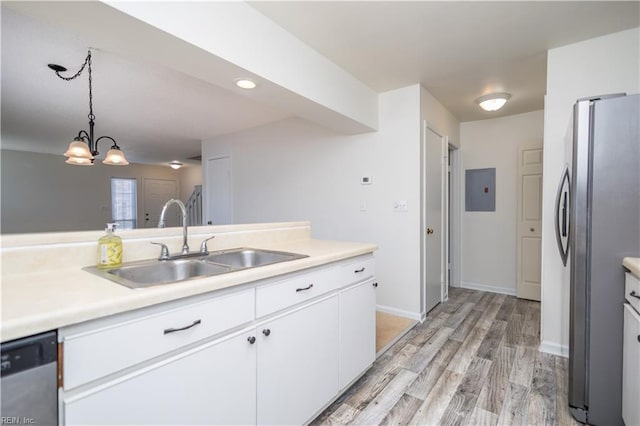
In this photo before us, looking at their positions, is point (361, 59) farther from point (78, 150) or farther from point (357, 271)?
point (78, 150)

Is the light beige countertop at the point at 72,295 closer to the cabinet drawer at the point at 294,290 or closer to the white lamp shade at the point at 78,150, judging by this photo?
the cabinet drawer at the point at 294,290

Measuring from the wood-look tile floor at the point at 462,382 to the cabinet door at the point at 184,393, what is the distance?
701 mm

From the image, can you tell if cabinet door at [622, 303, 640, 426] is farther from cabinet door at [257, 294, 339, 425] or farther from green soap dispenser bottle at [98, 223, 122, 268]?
green soap dispenser bottle at [98, 223, 122, 268]

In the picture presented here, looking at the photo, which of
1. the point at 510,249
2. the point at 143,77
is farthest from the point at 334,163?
the point at 510,249

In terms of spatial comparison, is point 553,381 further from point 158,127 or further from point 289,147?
point 158,127

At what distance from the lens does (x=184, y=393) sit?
104 cm

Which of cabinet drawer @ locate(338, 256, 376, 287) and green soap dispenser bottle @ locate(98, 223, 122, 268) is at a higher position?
green soap dispenser bottle @ locate(98, 223, 122, 268)

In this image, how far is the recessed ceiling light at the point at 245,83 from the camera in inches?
76.5

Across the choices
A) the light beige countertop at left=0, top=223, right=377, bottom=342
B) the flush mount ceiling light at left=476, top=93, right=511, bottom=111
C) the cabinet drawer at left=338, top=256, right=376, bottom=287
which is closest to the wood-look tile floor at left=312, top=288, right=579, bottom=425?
the cabinet drawer at left=338, top=256, right=376, bottom=287

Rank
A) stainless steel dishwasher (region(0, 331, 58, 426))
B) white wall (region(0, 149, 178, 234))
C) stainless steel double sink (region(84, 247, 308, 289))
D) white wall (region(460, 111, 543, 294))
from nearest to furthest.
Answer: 1. stainless steel dishwasher (region(0, 331, 58, 426))
2. stainless steel double sink (region(84, 247, 308, 289))
3. white wall (region(460, 111, 543, 294))
4. white wall (region(0, 149, 178, 234))

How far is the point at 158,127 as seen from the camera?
4684mm

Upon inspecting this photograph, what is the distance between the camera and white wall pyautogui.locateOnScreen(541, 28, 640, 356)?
214cm

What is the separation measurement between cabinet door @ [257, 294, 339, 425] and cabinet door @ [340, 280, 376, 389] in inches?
3.3

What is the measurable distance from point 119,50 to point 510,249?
14.8ft
